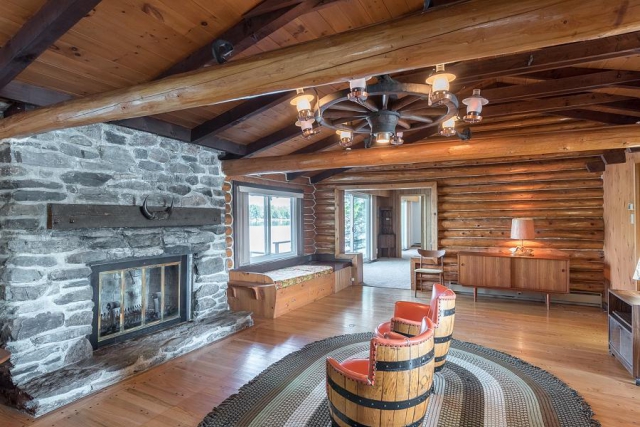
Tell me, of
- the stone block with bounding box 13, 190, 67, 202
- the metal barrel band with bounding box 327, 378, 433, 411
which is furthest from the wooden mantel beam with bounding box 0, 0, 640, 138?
the metal barrel band with bounding box 327, 378, 433, 411

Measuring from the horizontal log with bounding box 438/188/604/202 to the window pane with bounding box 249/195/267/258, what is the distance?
3.68 meters

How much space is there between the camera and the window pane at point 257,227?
21.7ft

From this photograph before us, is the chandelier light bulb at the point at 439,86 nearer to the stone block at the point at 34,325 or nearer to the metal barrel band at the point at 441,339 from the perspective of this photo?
the metal barrel band at the point at 441,339

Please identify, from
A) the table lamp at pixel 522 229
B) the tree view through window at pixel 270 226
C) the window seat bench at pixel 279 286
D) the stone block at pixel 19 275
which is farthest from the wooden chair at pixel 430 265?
the stone block at pixel 19 275

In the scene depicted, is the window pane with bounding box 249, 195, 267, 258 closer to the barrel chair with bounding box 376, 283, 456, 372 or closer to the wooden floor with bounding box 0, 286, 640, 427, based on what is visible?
the wooden floor with bounding box 0, 286, 640, 427

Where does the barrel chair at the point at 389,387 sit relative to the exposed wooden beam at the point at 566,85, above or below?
below

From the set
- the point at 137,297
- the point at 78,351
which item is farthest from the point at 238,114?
the point at 78,351

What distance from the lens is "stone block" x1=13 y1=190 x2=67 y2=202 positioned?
3.17m

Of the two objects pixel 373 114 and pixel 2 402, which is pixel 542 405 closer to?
pixel 373 114

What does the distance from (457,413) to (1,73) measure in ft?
14.4

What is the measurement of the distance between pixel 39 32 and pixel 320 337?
406 cm

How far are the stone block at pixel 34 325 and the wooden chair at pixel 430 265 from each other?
5.70 meters

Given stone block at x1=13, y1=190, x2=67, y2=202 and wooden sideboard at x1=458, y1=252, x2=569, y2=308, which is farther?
wooden sideboard at x1=458, y1=252, x2=569, y2=308

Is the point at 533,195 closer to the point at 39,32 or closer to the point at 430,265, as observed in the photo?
the point at 430,265
